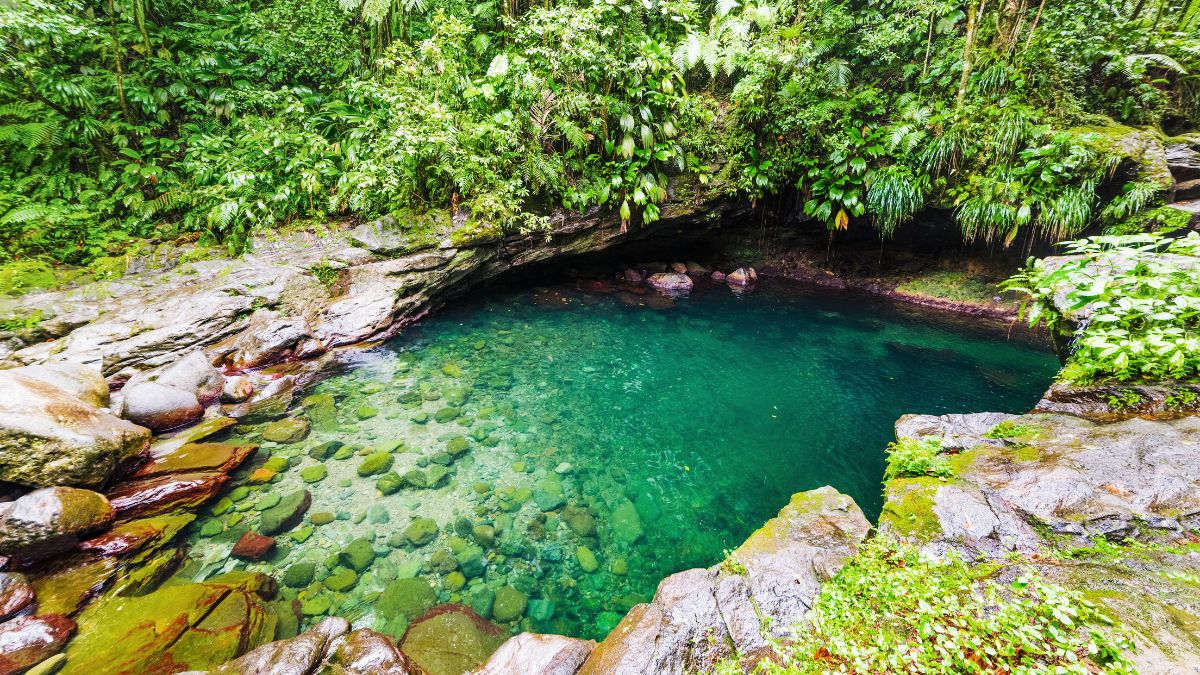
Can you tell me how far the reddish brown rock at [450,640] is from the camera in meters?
2.93

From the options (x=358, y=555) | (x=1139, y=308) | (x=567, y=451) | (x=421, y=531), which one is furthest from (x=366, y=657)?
(x=1139, y=308)

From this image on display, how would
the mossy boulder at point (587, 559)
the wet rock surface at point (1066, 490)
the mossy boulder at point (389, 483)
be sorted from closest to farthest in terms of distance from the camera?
the wet rock surface at point (1066, 490), the mossy boulder at point (587, 559), the mossy boulder at point (389, 483)

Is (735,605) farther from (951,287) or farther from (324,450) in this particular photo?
(951,287)

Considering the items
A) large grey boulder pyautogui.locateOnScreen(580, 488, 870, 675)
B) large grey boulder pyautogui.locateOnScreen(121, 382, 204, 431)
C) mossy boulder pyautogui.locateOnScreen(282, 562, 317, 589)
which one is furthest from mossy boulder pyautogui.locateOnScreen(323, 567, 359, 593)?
large grey boulder pyautogui.locateOnScreen(121, 382, 204, 431)

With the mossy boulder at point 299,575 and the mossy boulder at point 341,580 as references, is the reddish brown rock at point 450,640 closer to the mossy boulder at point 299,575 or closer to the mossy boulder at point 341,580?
the mossy boulder at point 341,580

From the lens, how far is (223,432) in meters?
4.98

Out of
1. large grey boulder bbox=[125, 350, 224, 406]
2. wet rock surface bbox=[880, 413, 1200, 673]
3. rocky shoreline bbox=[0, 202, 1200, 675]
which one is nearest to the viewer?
wet rock surface bbox=[880, 413, 1200, 673]

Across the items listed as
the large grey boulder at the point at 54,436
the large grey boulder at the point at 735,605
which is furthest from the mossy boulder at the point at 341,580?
the large grey boulder at the point at 54,436

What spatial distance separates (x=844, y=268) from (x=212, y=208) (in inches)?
590

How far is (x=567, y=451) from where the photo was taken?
525 cm

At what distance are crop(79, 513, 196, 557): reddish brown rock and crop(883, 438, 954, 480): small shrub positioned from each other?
642 centimetres

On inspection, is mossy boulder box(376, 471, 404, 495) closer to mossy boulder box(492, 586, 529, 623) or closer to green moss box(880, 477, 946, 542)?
mossy boulder box(492, 586, 529, 623)

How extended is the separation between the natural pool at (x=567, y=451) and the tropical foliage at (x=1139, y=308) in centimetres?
233

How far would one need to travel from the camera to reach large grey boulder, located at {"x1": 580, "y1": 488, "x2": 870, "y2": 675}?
2.24 metres
